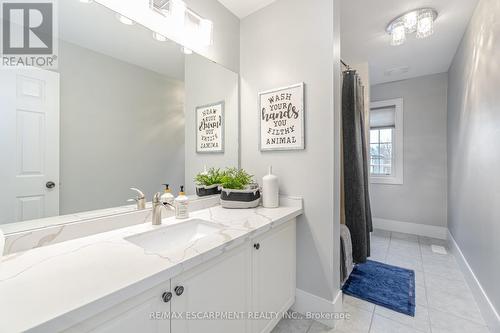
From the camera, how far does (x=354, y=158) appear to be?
2.03 m

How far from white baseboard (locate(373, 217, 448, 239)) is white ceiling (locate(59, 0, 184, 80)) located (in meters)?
3.77

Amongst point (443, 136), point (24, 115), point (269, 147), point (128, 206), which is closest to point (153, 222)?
point (128, 206)

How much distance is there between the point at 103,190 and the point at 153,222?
31 centimetres

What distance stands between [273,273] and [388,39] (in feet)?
8.73

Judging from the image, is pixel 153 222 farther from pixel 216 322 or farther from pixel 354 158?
pixel 354 158

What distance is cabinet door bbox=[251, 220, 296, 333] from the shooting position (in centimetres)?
123

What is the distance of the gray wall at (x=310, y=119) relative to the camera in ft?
4.93

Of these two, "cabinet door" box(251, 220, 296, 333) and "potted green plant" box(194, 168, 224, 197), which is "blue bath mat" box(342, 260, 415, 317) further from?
"potted green plant" box(194, 168, 224, 197)

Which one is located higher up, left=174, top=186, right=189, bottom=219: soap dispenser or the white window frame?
the white window frame

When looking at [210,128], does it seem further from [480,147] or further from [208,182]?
[480,147]

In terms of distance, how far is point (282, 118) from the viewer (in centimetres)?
170

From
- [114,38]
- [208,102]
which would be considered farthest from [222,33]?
[114,38]

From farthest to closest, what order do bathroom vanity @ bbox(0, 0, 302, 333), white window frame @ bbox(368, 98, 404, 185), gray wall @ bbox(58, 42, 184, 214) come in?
1. white window frame @ bbox(368, 98, 404, 185)
2. gray wall @ bbox(58, 42, 184, 214)
3. bathroom vanity @ bbox(0, 0, 302, 333)

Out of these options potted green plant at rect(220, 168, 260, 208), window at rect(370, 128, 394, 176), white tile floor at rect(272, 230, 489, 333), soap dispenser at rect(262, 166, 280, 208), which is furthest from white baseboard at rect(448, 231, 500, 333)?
potted green plant at rect(220, 168, 260, 208)
